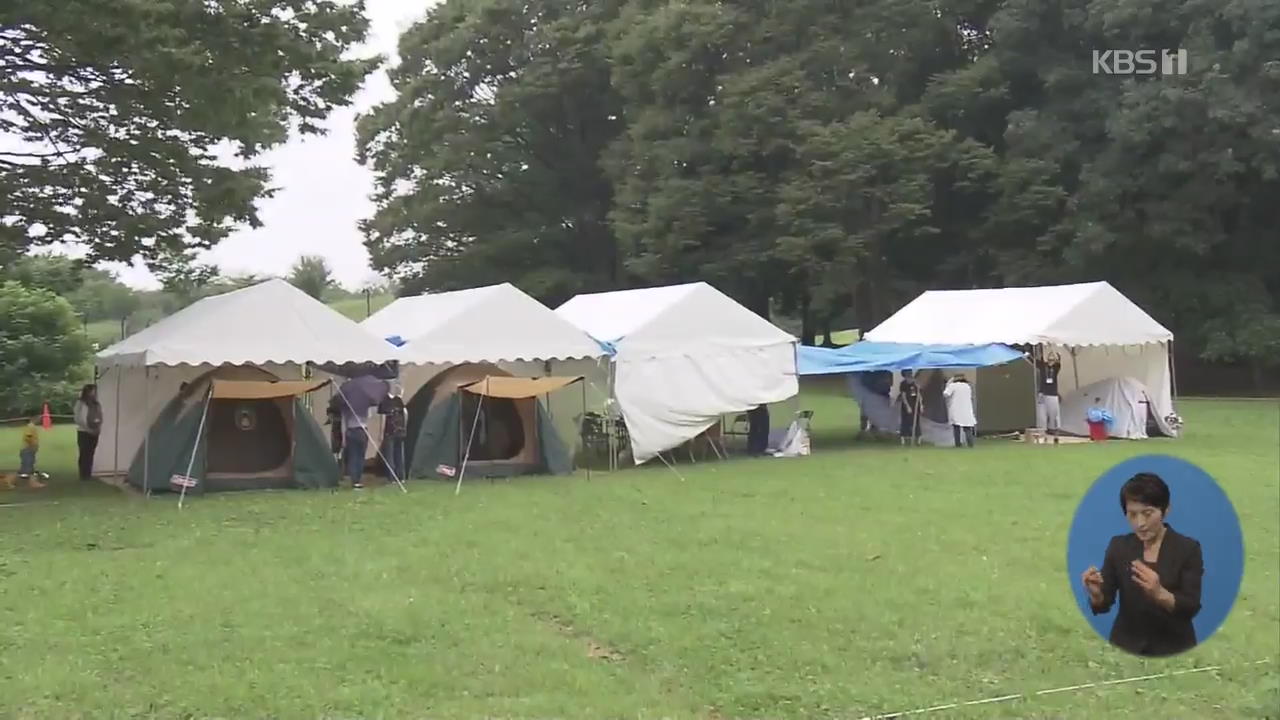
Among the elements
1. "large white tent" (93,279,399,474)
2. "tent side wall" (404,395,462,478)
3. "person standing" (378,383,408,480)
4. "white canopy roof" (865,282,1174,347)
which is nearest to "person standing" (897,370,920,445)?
"white canopy roof" (865,282,1174,347)

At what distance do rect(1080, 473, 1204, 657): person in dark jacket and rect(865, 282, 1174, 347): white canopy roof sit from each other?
15951 millimetres

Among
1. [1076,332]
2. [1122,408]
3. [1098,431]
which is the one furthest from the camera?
[1122,408]

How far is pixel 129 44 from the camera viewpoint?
30.0 feet

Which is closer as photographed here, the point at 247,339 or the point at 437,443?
the point at 247,339

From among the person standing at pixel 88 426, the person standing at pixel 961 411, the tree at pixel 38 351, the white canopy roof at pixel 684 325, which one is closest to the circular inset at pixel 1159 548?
the white canopy roof at pixel 684 325

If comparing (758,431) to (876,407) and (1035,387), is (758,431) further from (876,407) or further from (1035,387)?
(1035,387)

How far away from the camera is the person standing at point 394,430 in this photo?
12.6m

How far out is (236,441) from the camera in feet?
41.2

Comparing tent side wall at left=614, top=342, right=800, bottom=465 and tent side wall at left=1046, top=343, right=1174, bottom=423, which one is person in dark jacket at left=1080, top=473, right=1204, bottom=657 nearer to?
tent side wall at left=614, top=342, right=800, bottom=465

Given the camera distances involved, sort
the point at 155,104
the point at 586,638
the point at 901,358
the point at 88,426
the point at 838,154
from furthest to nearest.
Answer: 1. the point at 838,154
2. the point at 901,358
3. the point at 88,426
4. the point at 155,104
5. the point at 586,638

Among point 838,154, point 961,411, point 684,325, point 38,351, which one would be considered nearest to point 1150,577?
point 684,325

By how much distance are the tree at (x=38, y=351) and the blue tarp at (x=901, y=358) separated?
54.3 ft

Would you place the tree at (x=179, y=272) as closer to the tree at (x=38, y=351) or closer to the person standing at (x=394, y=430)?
the person standing at (x=394, y=430)

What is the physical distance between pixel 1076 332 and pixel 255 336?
38.7 ft
